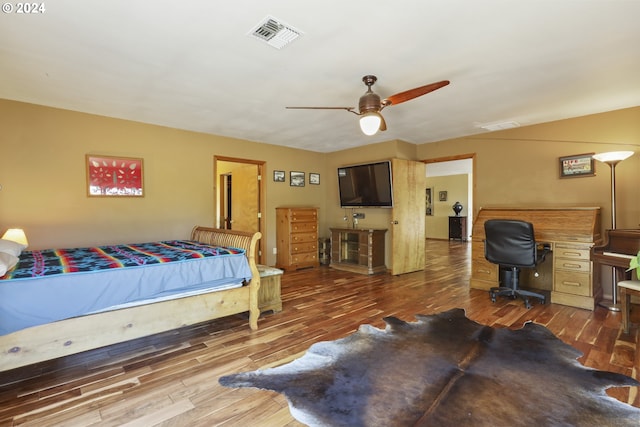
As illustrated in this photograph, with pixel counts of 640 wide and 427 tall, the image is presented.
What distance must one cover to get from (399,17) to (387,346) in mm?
2468

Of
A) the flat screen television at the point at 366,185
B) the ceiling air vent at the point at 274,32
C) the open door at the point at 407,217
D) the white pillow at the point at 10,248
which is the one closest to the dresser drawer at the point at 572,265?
the open door at the point at 407,217

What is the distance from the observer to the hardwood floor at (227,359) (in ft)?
5.74

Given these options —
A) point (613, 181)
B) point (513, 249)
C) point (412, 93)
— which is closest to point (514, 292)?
point (513, 249)

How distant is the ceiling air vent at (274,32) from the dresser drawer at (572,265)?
393 cm

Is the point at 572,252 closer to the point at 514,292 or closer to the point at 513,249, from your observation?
the point at 513,249

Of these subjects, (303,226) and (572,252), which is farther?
(303,226)

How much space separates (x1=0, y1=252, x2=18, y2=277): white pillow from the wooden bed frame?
42cm

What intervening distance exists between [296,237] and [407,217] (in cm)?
207

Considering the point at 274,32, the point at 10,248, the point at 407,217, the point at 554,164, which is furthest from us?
the point at 407,217

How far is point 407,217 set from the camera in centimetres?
543

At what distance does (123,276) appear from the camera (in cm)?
231

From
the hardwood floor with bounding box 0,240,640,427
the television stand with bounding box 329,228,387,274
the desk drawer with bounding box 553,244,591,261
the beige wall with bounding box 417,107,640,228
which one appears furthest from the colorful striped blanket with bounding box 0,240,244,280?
the beige wall with bounding box 417,107,640,228

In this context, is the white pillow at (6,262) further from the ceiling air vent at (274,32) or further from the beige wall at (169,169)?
the ceiling air vent at (274,32)

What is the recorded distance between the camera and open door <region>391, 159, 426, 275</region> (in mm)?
5277
